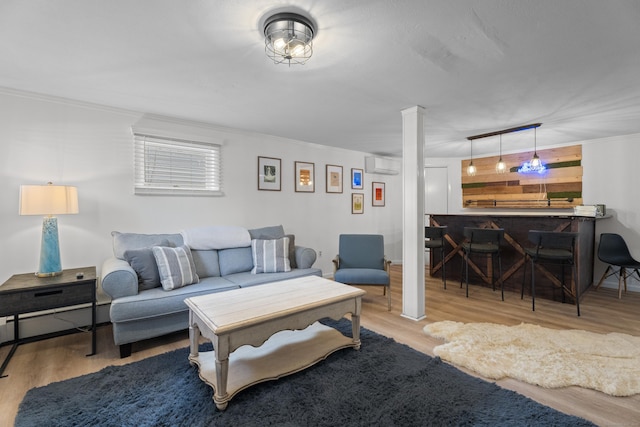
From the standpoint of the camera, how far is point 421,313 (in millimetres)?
3279

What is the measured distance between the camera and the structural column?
3215 millimetres

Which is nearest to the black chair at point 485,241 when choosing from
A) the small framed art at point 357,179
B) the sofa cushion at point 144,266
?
the small framed art at point 357,179

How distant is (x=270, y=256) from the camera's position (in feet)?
11.8

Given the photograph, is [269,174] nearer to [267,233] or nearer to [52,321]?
[267,233]

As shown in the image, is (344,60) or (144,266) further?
(144,266)

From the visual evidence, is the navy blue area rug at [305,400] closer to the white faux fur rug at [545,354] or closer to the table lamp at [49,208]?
the white faux fur rug at [545,354]

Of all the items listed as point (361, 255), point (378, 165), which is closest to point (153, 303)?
point (361, 255)

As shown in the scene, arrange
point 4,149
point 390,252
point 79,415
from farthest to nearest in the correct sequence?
point 390,252 → point 4,149 → point 79,415

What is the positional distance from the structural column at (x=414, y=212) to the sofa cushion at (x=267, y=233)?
173 centimetres

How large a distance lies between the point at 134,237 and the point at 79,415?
1760mm

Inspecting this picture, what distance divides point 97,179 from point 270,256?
204 cm

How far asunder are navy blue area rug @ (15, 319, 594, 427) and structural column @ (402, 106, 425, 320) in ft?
3.19

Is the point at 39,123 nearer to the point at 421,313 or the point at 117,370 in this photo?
the point at 117,370

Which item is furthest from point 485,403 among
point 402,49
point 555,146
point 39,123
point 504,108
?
point 555,146
